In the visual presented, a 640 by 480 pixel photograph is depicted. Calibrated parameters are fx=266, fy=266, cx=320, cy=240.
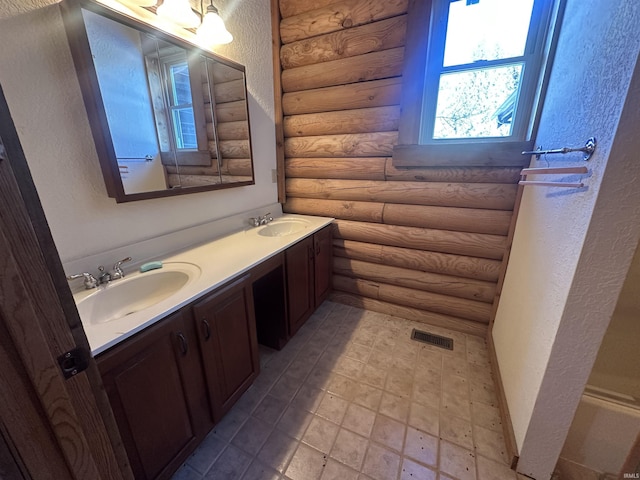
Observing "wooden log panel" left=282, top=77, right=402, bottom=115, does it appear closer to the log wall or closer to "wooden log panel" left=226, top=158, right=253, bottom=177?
the log wall

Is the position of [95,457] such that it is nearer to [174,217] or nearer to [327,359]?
[174,217]

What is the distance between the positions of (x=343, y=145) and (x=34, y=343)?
2.10 meters

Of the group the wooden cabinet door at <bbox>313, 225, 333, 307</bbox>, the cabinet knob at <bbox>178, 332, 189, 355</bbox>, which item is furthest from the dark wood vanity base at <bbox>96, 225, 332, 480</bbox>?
the wooden cabinet door at <bbox>313, 225, 333, 307</bbox>

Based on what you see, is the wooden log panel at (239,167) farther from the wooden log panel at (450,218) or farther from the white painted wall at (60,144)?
the wooden log panel at (450,218)

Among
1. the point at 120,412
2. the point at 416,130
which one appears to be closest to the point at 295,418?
the point at 120,412

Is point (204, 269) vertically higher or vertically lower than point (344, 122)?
lower

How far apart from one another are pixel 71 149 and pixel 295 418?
5.57 ft

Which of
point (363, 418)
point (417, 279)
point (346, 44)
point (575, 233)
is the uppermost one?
point (346, 44)

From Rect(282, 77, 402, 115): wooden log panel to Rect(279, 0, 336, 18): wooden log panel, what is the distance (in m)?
0.56

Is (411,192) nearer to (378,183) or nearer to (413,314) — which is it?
(378,183)

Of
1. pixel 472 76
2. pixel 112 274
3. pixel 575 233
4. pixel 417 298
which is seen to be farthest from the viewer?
pixel 417 298

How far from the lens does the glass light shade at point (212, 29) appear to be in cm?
147

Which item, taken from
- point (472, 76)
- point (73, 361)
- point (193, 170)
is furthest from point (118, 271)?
point (472, 76)

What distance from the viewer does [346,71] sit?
6.68ft
